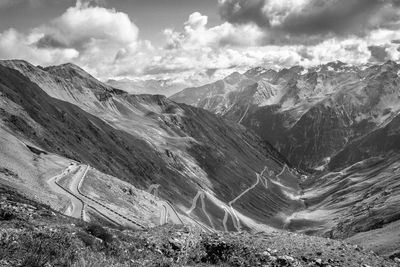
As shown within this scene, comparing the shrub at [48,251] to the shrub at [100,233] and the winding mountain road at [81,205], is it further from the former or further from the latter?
the winding mountain road at [81,205]

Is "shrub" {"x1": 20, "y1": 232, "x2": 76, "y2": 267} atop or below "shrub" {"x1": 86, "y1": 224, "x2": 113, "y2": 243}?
below

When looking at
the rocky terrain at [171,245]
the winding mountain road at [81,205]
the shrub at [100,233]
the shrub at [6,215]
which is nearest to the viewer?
the rocky terrain at [171,245]

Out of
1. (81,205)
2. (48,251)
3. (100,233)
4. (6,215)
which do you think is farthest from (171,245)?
(81,205)

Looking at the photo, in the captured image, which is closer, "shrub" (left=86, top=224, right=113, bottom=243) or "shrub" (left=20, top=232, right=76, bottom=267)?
"shrub" (left=20, top=232, right=76, bottom=267)

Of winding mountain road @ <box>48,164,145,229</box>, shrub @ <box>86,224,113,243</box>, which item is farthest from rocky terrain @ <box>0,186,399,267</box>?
winding mountain road @ <box>48,164,145,229</box>

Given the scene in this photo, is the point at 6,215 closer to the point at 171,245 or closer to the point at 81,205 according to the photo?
the point at 171,245

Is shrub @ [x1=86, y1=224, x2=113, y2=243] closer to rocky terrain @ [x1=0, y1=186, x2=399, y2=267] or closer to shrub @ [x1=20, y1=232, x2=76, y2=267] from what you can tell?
rocky terrain @ [x1=0, y1=186, x2=399, y2=267]

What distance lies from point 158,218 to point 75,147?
82.3 m

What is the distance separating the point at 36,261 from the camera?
1568 centimetres

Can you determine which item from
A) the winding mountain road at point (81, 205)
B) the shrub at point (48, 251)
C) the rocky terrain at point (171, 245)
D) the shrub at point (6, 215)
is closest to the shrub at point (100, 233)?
the rocky terrain at point (171, 245)

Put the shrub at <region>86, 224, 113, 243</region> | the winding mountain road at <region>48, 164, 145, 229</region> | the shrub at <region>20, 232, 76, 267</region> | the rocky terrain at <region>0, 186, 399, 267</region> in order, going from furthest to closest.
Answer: the winding mountain road at <region>48, 164, 145, 229</region>
the shrub at <region>86, 224, 113, 243</region>
the rocky terrain at <region>0, 186, 399, 267</region>
the shrub at <region>20, 232, 76, 267</region>

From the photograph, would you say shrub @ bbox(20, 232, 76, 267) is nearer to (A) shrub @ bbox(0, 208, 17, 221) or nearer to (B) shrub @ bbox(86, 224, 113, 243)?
(B) shrub @ bbox(86, 224, 113, 243)

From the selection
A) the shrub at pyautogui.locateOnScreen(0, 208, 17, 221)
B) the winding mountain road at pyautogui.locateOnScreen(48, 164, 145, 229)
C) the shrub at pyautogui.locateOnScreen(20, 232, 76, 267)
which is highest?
the winding mountain road at pyautogui.locateOnScreen(48, 164, 145, 229)

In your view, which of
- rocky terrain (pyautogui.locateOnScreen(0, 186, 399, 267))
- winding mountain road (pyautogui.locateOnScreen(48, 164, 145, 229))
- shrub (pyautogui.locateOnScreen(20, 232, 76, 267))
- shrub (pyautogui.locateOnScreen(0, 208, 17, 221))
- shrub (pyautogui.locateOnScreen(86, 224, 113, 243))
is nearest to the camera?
shrub (pyautogui.locateOnScreen(20, 232, 76, 267))
